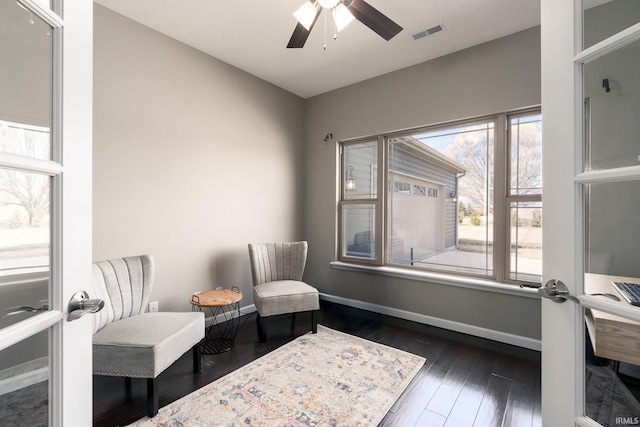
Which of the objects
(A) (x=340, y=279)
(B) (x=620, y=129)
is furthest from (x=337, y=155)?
(B) (x=620, y=129)

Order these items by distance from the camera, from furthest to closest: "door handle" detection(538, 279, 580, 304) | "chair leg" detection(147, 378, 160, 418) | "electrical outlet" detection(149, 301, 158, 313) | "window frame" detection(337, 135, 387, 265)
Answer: "window frame" detection(337, 135, 387, 265) → "electrical outlet" detection(149, 301, 158, 313) → "chair leg" detection(147, 378, 160, 418) → "door handle" detection(538, 279, 580, 304)

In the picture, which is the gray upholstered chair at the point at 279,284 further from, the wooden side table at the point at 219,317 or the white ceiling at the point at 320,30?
the white ceiling at the point at 320,30

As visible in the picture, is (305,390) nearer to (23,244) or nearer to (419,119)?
(23,244)

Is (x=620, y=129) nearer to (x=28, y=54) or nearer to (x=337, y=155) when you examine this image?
(x=28, y=54)

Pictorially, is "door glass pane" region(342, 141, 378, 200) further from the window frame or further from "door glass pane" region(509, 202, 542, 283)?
"door glass pane" region(509, 202, 542, 283)

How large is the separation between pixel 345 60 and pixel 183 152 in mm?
2064

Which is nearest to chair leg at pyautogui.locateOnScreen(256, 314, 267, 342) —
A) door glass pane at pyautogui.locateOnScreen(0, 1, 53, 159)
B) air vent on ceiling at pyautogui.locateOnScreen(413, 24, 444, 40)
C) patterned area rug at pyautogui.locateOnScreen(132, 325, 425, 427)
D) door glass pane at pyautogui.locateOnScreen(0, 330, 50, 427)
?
patterned area rug at pyautogui.locateOnScreen(132, 325, 425, 427)

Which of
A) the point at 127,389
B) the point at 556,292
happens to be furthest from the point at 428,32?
the point at 127,389

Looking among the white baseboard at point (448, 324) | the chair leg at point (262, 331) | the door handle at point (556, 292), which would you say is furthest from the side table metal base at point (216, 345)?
the door handle at point (556, 292)

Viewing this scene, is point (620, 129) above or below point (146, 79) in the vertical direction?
below

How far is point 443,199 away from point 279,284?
213 cm

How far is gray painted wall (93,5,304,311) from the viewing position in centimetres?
238

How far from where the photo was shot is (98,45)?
2287 mm

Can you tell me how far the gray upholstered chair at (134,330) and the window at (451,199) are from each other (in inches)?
94.6
